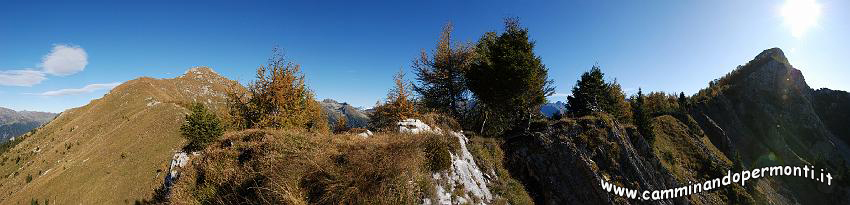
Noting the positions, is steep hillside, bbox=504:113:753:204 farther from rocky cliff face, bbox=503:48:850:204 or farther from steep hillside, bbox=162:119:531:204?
steep hillside, bbox=162:119:531:204

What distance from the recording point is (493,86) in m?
27.9

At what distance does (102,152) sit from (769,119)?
161m

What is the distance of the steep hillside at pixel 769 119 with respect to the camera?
8738 cm

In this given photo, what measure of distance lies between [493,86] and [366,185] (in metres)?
19.2

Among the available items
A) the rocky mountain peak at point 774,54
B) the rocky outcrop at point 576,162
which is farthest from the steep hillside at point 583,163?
the rocky mountain peak at point 774,54

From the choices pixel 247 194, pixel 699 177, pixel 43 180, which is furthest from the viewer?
pixel 43 180

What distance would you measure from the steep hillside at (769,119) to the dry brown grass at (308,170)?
8861cm

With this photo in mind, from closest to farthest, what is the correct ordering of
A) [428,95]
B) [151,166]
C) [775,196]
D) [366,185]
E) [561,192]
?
[366,185], [561,192], [428,95], [775,196], [151,166]

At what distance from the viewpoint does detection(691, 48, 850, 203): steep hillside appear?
87375mm

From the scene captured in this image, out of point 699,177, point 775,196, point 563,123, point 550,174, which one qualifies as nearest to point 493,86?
point 563,123

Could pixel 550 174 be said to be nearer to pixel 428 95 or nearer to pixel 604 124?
pixel 604 124

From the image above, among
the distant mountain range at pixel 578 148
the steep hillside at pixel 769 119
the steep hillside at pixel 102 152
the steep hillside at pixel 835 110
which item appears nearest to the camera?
the distant mountain range at pixel 578 148

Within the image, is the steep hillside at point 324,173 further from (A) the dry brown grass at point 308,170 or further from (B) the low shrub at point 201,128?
(B) the low shrub at point 201,128

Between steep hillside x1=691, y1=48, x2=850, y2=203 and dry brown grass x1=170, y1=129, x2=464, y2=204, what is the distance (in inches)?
3488
